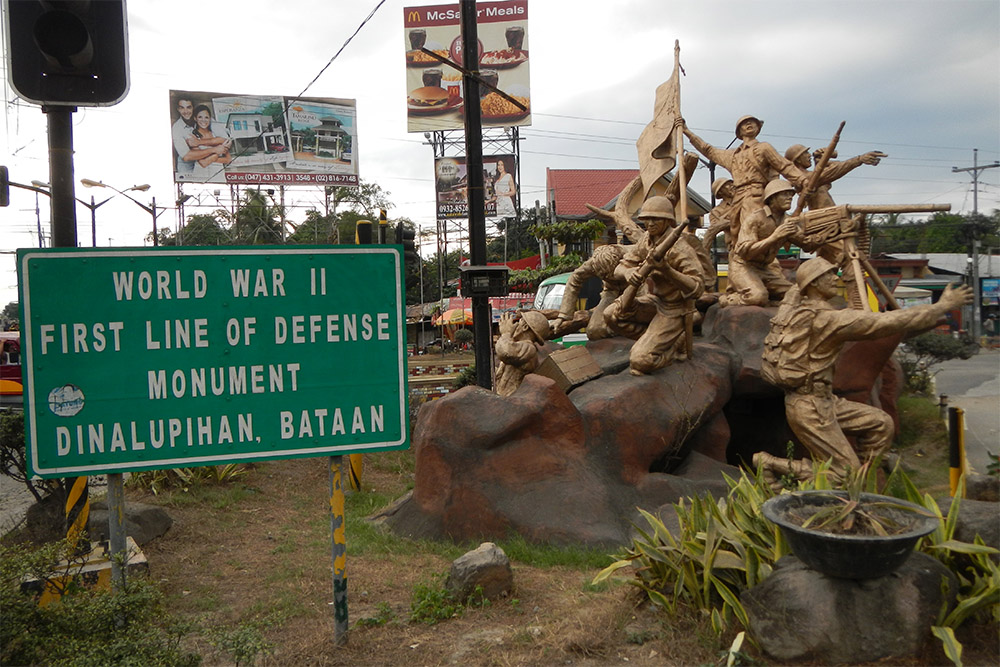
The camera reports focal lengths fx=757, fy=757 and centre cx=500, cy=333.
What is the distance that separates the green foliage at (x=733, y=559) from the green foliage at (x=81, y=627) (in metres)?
2.40

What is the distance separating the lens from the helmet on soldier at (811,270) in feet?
21.9

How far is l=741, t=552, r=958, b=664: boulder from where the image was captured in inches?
136

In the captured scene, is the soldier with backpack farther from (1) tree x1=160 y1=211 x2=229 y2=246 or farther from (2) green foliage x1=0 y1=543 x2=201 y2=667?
(1) tree x1=160 y1=211 x2=229 y2=246

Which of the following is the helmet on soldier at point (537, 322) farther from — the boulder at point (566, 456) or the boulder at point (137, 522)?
the boulder at point (137, 522)

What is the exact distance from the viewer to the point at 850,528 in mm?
3600

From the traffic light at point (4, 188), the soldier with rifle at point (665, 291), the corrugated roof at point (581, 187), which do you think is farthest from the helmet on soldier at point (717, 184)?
→ the corrugated roof at point (581, 187)

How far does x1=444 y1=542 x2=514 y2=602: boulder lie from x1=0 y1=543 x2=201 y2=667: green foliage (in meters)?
1.63

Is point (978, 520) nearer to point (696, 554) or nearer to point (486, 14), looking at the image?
point (696, 554)

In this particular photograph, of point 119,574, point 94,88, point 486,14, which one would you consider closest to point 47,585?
point 119,574

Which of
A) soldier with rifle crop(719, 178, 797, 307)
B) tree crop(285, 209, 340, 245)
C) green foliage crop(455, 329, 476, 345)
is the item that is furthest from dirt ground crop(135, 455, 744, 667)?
tree crop(285, 209, 340, 245)

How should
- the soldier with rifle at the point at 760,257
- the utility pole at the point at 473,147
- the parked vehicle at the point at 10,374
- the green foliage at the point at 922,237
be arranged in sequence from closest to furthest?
the utility pole at the point at 473,147 < the soldier with rifle at the point at 760,257 < the parked vehicle at the point at 10,374 < the green foliage at the point at 922,237

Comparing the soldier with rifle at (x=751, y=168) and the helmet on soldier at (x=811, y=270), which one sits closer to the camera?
the helmet on soldier at (x=811, y=270)

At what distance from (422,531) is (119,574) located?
2920mm

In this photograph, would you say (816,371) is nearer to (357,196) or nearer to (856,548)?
(856,548)
